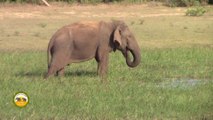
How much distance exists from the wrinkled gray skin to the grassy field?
334 mm

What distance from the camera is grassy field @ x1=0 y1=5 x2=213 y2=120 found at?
8.77 metres

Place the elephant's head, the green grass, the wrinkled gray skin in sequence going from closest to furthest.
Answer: the green grass < the wrinkled gray skin < the elephant's head

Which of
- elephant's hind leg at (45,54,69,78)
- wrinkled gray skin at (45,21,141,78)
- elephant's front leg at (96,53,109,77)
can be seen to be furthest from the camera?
elephant's front leg at (96,53,109,77)

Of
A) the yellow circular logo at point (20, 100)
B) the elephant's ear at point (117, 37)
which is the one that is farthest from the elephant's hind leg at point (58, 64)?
the yellow circular logo at point (20, 100)

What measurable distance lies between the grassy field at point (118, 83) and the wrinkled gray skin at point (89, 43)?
13.1 inches

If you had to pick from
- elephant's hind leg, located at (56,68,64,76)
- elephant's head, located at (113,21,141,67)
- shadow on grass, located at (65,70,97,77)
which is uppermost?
elephant's head, located at (113,21,141,67)

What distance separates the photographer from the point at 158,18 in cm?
3100

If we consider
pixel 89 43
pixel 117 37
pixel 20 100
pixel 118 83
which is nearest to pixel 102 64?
pixel 89 43

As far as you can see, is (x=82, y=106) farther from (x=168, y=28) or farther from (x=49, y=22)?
(x=49, y=22)

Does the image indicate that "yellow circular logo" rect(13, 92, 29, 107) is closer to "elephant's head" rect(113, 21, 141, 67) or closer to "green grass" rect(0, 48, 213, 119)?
"green grass" rect(0, 48, 213, 119)

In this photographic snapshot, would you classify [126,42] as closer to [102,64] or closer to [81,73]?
[102,64]

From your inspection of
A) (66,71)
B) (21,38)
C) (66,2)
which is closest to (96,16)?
(66,2)

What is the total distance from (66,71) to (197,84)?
321 centimetres

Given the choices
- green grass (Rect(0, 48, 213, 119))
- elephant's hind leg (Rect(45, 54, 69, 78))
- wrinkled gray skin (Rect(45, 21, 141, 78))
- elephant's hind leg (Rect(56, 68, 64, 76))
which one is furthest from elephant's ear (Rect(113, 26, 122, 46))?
elephant's hind leg (Rect(56, 68, 64, 76))
